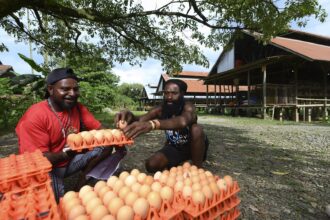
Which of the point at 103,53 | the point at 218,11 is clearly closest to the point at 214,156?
the point at 218,11

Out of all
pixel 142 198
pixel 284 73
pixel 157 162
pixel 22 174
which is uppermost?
pixel 284 73

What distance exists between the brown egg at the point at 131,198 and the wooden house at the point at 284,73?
13.4 metres

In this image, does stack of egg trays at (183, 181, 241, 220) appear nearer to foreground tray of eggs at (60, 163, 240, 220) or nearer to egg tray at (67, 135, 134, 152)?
foreground tray of eggs at (60, 163, 240, 220)

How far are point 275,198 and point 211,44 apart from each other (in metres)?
7.12

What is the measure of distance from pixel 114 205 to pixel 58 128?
143 centimetres

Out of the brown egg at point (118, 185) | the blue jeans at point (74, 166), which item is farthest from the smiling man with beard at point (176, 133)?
the brown egg at point (118, 185)

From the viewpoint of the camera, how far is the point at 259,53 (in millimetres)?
18938

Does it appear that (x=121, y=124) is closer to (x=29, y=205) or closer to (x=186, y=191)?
A: (x=186, y=191)

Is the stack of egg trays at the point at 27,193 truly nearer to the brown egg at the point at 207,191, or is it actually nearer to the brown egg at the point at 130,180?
the brown egg at the point at 130,180

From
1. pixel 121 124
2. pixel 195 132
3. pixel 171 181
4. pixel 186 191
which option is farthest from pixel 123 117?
pixel 186 191

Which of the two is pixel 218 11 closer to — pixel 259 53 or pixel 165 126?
pixel 165 126

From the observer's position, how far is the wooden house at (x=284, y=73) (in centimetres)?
1518

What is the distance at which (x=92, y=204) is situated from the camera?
1649mm

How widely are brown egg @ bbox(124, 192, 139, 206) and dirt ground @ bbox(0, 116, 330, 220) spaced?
5.04 feet
